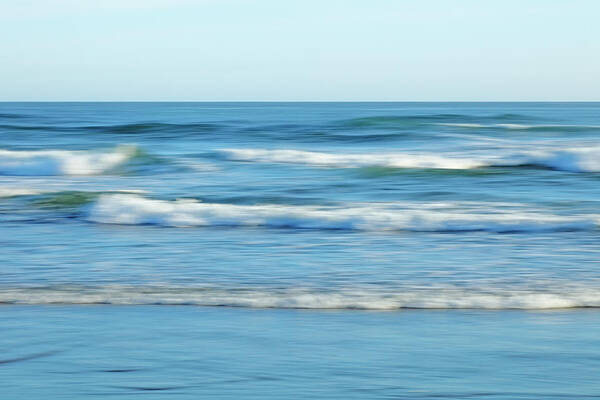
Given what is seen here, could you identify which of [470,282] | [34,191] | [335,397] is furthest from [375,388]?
[34,191]

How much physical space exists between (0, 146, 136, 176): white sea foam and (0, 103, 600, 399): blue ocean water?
2.80 meters

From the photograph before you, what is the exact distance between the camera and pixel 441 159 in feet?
48.9

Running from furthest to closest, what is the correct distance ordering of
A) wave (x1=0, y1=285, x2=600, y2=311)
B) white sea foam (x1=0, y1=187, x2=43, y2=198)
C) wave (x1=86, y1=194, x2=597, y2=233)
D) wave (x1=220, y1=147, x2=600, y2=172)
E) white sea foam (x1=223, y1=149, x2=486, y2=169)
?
1. white sea foam (x1=223, y1=149, x2=486, y2=169)
2. wave (x1=220, y1=147, x2=600, y2=172)
3. white sea foam (x1=0, y1=187, x2=43, y2=198)
4. wave (x1=86, y1=194, x2=597, y2=233)
5. wave (x1=0, y1=285, x2=600, y2=311)

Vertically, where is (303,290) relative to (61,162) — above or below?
above

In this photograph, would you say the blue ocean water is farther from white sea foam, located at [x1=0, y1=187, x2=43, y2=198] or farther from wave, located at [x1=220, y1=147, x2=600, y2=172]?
wave, located at [x1=220, y1=147, x2=600, y2=172]

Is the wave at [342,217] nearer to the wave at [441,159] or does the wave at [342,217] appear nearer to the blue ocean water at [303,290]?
the blue ocean water at [303,290]

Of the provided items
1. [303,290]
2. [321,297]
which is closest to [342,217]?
[303,290]

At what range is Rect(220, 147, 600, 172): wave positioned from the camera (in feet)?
46.0

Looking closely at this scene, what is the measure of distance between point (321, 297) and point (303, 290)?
0.19 metres

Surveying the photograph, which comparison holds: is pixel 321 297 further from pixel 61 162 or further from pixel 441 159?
pixel 61 162

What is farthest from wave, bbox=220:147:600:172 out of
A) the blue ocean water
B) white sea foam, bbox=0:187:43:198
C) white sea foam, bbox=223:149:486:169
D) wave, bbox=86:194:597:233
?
wave, bbox=86:194:597:233

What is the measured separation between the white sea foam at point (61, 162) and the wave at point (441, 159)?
6.56 feet

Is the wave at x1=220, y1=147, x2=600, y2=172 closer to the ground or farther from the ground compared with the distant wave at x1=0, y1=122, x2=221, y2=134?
farther from the ground

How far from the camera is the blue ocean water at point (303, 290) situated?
3117 mm
